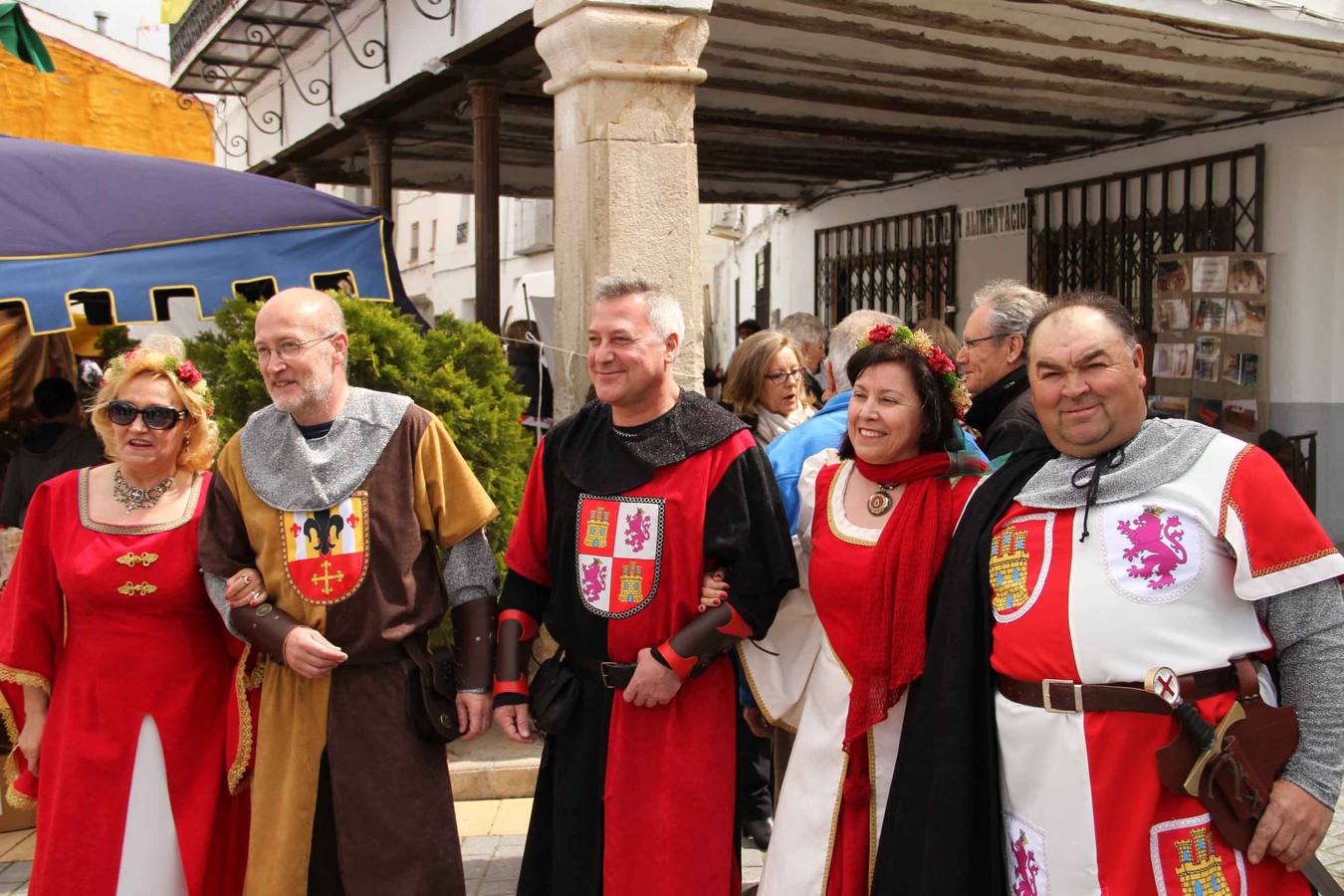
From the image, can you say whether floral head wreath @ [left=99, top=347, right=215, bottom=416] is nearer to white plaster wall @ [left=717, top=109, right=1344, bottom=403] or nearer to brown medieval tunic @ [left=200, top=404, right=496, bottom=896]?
brown medieval tunic @ [left=200, top=404, right=496, bottom=896]

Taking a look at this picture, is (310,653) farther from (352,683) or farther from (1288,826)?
(1288,826)

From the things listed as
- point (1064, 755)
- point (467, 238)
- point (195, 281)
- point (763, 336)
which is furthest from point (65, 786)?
point (467, 238)

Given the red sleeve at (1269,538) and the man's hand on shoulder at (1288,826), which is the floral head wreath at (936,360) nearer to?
the red sleeve at (1269,538)

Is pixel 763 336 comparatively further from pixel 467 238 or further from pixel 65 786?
pixel 467 238

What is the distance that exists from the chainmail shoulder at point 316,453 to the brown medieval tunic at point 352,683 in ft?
0.07

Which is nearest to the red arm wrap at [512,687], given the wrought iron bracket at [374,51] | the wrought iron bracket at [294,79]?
the wrought iron bracket at [374,51]

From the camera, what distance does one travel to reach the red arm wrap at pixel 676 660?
273cm

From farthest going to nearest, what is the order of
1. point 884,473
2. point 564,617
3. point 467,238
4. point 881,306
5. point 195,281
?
point 467,238 < point 881,306 < point 195,281 < point 564,617 < point 884,473

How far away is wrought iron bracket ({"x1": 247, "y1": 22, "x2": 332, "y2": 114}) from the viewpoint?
8.69 m

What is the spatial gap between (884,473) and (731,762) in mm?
812

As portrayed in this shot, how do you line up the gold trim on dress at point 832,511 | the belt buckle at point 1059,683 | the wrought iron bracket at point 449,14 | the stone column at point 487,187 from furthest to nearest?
the stone column at point 487,187 < the wrought iron bracket at point 449,14 < the gold trim on dress at point 832,511 < the belt buckle at point 1059,683

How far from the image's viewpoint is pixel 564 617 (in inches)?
116

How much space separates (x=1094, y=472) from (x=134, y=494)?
2373mm

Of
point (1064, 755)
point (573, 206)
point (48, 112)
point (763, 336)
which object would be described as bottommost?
point (1064, 755)
